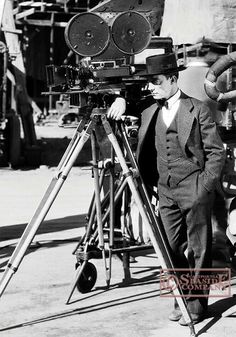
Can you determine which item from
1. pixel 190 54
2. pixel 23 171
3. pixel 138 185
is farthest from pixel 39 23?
pixel 138 185

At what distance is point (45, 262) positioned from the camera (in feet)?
22.8

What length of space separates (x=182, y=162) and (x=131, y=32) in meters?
1.05

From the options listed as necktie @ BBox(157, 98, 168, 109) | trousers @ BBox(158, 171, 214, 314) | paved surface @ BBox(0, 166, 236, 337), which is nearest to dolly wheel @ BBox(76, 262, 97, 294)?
paved surface @ BBox(0, 166, 236, 337)

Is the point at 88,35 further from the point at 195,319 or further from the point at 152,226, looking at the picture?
the point at 195,319

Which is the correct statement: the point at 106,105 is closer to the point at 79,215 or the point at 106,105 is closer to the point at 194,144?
the point at 194,144

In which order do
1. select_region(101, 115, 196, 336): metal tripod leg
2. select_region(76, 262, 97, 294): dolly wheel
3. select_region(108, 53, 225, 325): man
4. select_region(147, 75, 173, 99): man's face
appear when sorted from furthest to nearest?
select_region(76, 262, 97, 294): dolly wheel < select_region(147, 75, 173, 99): man's face < select_region(108, 53, 225, 325): man < select_region(101, 115, 196, 336): metal tripod leg

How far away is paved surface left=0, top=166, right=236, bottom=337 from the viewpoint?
16.3 feet

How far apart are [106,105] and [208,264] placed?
1.39m

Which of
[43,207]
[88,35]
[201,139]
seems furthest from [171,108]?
[43,207]

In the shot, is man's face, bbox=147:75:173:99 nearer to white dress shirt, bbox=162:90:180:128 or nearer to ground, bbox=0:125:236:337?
white dress shirt, bbox=162:90:180:128

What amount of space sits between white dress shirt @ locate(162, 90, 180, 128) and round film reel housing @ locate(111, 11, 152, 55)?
0.49 metres

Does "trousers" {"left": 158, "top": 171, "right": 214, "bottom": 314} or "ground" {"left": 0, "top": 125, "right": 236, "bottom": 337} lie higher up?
"trousers" {"left": 158, "top": 171, "right": 214, "bottom": 314}

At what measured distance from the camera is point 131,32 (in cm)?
531

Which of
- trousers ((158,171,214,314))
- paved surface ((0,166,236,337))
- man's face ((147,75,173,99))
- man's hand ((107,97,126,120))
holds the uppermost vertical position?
man's face ((147,75,173,99))
